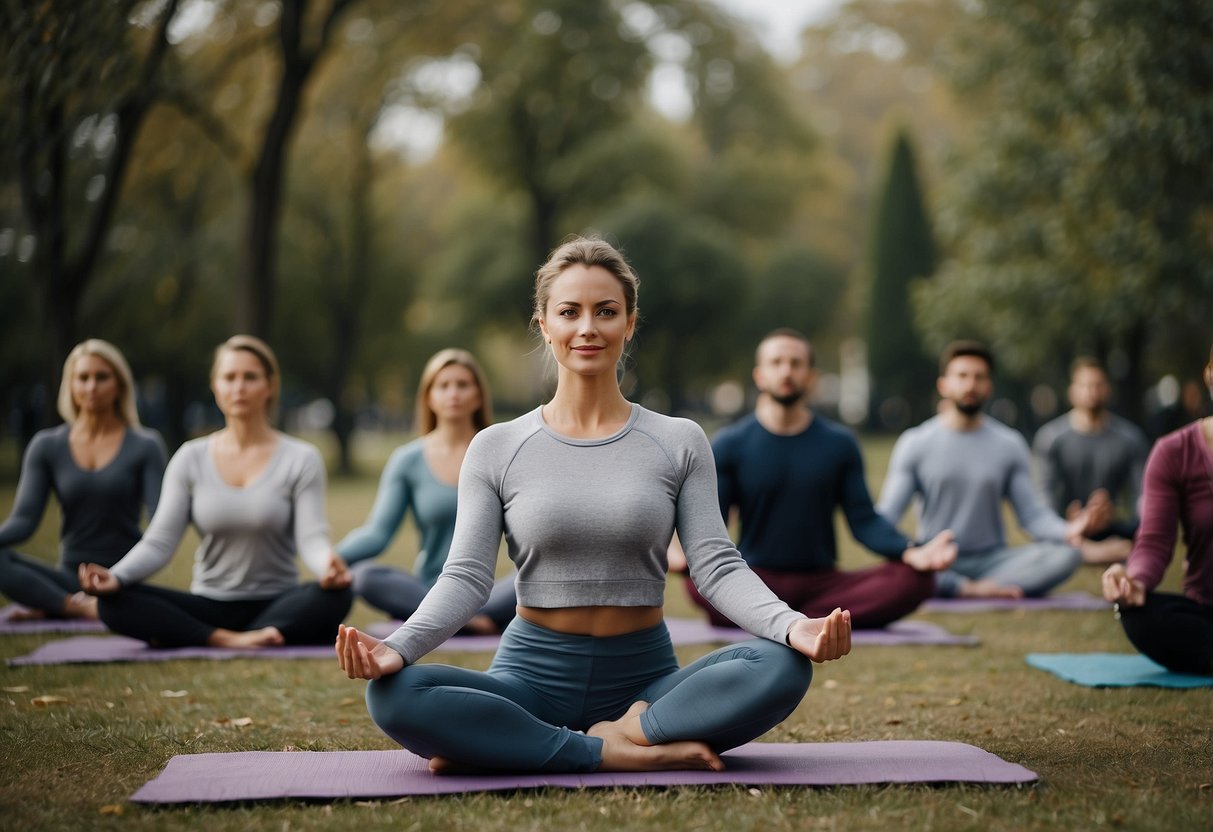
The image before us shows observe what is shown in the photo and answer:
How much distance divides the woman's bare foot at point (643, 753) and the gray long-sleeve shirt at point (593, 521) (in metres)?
0.45

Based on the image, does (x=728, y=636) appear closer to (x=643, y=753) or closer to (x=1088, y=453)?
(x=643, y=753)

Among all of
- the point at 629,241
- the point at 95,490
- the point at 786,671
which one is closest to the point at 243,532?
the point at 95,490

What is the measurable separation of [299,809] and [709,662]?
1448mm

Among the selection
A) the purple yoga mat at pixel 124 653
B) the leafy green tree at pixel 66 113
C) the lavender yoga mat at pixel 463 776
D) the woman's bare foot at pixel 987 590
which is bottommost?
the lavender yoga mat at pixel 463 776

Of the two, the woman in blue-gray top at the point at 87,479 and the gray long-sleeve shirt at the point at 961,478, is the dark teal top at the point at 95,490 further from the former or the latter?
the gray long-sleeve shirt at the point at 961,478

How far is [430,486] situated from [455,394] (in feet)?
2.04

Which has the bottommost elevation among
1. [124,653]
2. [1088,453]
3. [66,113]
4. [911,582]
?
[124,653]

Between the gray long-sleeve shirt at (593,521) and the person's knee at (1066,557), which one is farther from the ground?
the gray long-sleeve shirt at (593,521)

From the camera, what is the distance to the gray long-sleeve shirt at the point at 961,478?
1014 cm

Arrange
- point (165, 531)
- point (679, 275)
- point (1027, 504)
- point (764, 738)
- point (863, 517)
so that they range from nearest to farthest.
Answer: point (764, 738) < point (165, 531) < point (863, 517) < point (1027, 504) < point (679, 275)

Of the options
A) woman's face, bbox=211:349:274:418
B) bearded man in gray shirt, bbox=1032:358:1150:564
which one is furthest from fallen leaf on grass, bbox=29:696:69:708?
bearded man in gray shirt, bbox=1032:358:1150:564

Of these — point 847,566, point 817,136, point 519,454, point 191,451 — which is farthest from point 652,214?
point 519,454

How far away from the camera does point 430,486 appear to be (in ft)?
28.1

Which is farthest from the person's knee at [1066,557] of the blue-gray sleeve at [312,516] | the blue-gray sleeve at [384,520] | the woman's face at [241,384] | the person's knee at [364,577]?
the woman's face at [241,384]
